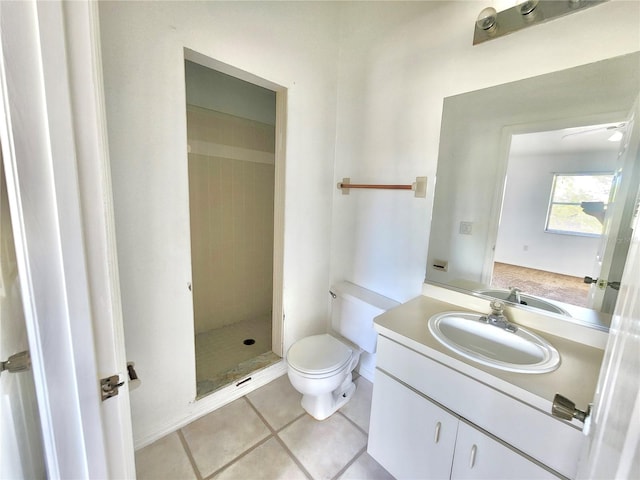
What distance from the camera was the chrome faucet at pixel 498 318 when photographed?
123 cm

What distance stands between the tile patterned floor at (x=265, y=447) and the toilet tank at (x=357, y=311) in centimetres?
46

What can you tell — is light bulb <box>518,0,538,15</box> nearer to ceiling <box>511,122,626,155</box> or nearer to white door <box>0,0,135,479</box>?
ceiling <box>511,122,626,155</box>

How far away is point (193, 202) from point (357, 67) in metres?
1.70

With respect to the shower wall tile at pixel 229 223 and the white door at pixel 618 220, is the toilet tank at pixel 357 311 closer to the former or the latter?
the white door at pixel 618 220

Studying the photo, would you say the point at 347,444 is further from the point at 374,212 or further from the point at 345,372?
the point at 374,212

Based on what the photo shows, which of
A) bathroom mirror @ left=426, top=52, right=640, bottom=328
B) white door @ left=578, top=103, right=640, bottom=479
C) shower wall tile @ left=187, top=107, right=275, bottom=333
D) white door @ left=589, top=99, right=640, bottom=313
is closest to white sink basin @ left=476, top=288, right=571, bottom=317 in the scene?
bathroom mirror @ left=426, top=52, right=640, bottom=328

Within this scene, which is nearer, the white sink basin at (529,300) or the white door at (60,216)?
the white door at (60,216)

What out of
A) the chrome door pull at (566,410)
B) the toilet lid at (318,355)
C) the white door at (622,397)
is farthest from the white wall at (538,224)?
the toilet lid at (318,355)

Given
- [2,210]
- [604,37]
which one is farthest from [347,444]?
[604,37]

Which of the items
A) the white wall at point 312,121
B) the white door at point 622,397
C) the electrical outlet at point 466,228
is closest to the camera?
the white door at point 622,397

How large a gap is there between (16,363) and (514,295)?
1.81 meters

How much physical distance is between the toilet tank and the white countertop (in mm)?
444

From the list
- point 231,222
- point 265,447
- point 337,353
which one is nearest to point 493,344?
point 337,353

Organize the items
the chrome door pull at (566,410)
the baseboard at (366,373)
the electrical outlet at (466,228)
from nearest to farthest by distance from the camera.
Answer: the chrome door pull at (566,410) → the electrical outlet at (466,228) → the baseboard at (366,373)
